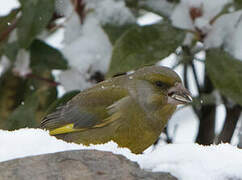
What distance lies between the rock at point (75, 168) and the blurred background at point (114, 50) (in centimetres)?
129

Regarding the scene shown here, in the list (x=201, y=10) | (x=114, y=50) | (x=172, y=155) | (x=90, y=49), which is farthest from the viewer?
(x=90, y=49)

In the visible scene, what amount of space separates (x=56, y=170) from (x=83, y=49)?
189 cm

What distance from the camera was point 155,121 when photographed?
3668mm

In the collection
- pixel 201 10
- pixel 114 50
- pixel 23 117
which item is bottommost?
pixel 23 117

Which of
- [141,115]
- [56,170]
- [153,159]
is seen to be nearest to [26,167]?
[56,170]

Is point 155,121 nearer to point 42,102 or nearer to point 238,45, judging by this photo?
point 238,45

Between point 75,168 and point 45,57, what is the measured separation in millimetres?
1951

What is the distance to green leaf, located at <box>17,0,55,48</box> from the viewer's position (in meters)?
3.87

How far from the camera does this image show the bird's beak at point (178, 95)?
141 inches

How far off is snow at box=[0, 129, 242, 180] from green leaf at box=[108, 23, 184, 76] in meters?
0.99

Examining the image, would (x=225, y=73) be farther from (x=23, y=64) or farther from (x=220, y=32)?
(x=23, y=64)

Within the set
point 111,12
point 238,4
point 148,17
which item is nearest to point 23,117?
point 111,12

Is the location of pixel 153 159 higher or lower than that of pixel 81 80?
higher

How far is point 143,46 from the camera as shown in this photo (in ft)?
12.3
